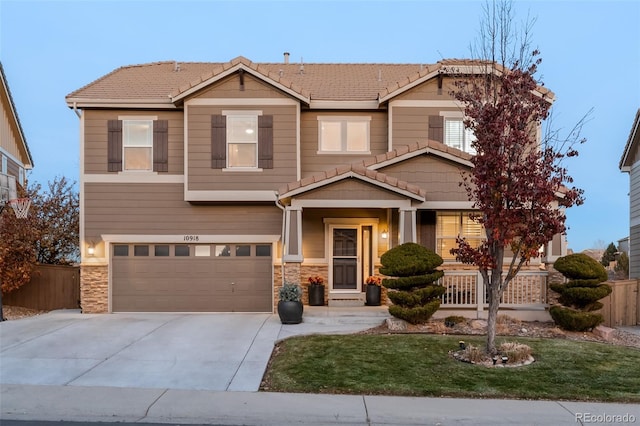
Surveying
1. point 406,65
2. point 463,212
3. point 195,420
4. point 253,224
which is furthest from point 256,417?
point 406,65

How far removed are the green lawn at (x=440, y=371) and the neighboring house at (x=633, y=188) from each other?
29.1 ft

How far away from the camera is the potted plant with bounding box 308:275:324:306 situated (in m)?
13.6

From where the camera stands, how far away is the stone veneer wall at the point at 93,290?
14.1m

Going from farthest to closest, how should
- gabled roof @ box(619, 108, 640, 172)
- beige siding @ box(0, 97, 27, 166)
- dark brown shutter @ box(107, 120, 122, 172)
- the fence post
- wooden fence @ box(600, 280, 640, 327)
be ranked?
beige siding @ box(0, 97, 27, 166), gabled roof @ box(619, 108, 640, 172), dark brown shutter @ box(107, 120, 122, 172), wooden fence @ box(600, 280, 640, 327), the fence post

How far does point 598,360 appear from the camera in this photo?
850cm

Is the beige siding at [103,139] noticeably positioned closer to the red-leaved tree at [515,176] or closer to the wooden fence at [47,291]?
the wooden fence at [47,291]

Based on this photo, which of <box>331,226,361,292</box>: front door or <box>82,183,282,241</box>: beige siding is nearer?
<box>82,183,282,241</box>: beige siding

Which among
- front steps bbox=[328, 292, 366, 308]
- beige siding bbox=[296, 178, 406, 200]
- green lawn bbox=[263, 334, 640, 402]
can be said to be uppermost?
beige siding bbox=[296, 178, 406, 200]

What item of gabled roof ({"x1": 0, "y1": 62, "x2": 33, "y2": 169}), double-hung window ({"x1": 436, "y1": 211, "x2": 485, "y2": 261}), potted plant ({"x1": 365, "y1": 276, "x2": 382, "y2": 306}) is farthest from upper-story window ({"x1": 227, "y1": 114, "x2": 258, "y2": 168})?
gabled roof ({"x1": 0, "y1": 62, "x2": 33, "y2": 169})

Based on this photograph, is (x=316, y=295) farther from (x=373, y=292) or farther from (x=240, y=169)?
(x=240, y=169)

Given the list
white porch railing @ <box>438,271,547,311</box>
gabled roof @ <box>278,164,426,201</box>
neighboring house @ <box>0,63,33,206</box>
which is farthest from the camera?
neighboring house @ <box>0,63,33,206</box>

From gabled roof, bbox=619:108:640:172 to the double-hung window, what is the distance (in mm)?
6902

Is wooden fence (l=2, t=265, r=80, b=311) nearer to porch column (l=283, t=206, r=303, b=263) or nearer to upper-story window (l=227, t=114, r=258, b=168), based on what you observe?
upper-story window (l=227, t=114, r=258, b=168)

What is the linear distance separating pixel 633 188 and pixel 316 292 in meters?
12.3
